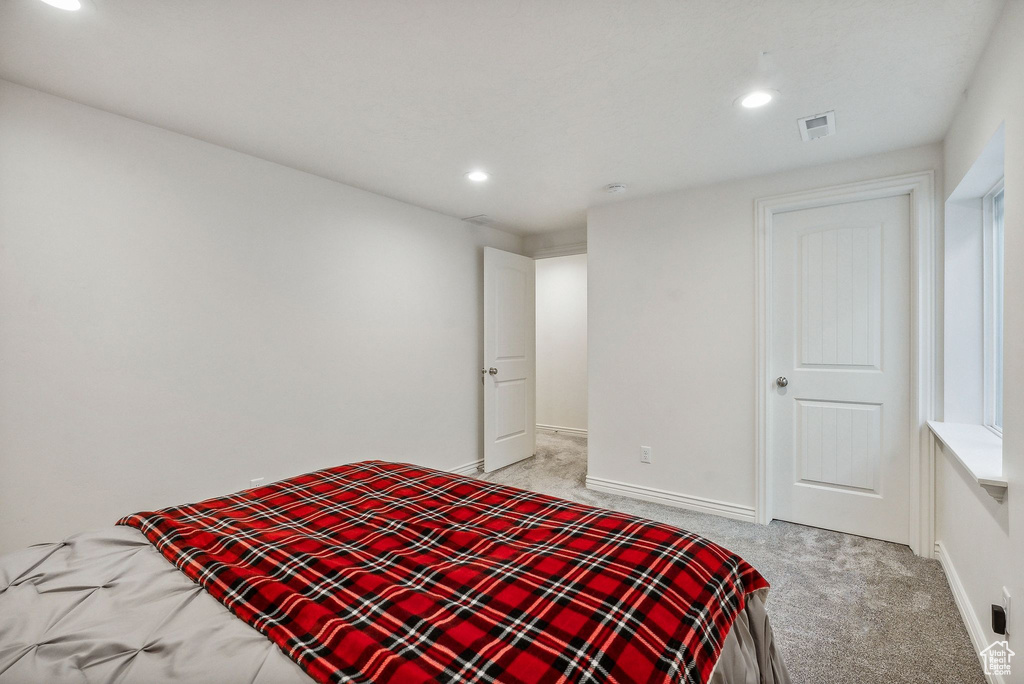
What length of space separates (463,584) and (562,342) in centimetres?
526

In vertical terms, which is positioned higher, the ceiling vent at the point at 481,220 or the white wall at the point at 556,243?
the ceiling vent at the point at 481,220

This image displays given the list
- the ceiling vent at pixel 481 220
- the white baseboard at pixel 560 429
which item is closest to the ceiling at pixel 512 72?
the ceiling vent at pixel 481 220

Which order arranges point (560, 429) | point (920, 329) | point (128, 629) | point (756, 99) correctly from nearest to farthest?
point (128, 629) < point (756, 99) < point (920, 329) < point (560, 429)

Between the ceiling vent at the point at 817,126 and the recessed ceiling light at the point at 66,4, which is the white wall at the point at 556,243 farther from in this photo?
the recessed ceiling light at the point at 66,4

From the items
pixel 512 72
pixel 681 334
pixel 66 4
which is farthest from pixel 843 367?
pixel 66 4

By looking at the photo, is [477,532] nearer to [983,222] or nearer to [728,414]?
[728,414]

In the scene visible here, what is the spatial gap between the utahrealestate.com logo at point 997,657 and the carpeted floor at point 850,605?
0.06 m

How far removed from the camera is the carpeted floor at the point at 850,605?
1.74 metres

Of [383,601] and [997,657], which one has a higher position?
[383,601]

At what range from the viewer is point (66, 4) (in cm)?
155

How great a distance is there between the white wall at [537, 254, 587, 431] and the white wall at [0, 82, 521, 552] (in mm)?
2839

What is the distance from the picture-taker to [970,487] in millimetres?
1995

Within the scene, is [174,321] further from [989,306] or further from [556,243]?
[989,306]

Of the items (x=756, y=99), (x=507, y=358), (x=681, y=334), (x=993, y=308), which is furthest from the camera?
(x=507, y=358)
